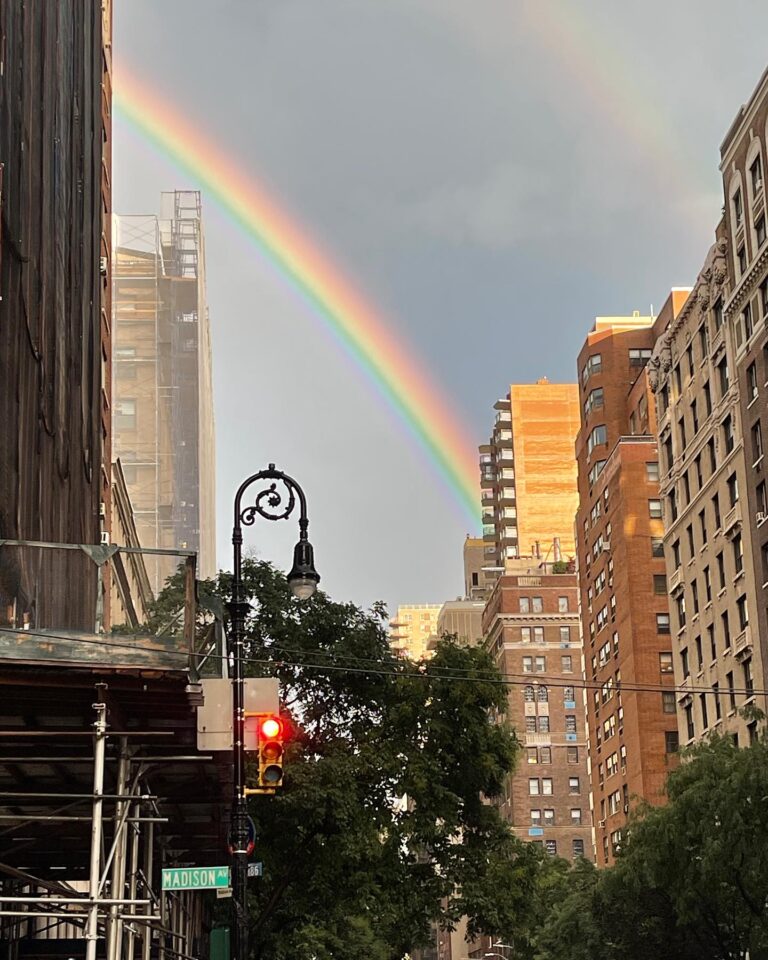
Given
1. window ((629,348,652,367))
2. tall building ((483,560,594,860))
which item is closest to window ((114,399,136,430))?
window ((629,348,652,367))

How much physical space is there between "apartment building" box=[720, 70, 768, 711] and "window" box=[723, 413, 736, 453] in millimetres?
2739

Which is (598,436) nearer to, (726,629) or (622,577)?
(622,577)

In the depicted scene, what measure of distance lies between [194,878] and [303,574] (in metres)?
5.12

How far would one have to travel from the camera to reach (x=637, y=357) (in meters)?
125

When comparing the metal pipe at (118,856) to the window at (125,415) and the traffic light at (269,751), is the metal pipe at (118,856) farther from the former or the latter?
the window at (125,415)

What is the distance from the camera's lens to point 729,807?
149 feet

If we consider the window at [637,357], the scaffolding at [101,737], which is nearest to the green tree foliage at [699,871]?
the scaffolding at [101,737]

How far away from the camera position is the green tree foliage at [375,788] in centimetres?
3931

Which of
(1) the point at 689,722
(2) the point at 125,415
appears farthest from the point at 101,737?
(1) the point at 689,722

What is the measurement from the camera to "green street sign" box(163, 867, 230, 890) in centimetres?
2067

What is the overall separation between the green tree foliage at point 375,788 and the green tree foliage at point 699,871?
639cm

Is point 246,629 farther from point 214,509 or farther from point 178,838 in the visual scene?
point 214,509

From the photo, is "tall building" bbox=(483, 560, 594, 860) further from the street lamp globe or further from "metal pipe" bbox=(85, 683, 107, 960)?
"metal pipe" bbox=(85, 683, 107, 960)

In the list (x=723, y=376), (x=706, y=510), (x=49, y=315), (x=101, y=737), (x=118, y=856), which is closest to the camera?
(x=101, y=737)
